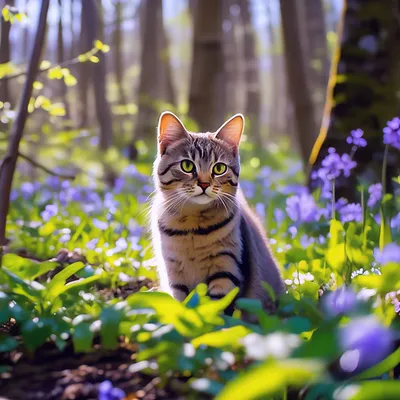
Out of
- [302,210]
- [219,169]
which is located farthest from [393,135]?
[302,210]

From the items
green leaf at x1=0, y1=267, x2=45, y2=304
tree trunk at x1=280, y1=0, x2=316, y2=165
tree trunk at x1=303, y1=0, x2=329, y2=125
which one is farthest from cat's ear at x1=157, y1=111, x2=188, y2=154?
tree trunk at x1=303, y1=0, x2=329, y2=125

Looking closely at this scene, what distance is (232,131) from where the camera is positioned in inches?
132

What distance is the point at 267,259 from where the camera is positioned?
3416 millimetres

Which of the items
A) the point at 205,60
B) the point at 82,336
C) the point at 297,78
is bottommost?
the point at 82,336

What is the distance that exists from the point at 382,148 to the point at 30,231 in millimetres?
3140

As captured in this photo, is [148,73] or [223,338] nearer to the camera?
[223,338]

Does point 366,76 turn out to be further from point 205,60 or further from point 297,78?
point 205,60

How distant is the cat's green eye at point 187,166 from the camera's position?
123 inches

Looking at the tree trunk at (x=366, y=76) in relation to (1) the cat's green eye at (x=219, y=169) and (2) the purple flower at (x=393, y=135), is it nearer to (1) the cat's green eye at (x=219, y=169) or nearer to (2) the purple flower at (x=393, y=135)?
(2) the purple flower at (x=393, y=135)

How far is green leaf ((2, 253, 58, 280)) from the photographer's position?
2.31 m

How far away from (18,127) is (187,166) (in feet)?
4.02

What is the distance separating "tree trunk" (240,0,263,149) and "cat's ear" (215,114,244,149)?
46.3ft

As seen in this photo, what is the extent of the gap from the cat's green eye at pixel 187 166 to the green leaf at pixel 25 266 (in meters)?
1.03

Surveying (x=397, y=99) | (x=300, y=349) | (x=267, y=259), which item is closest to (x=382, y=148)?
(x=397, y=99)
